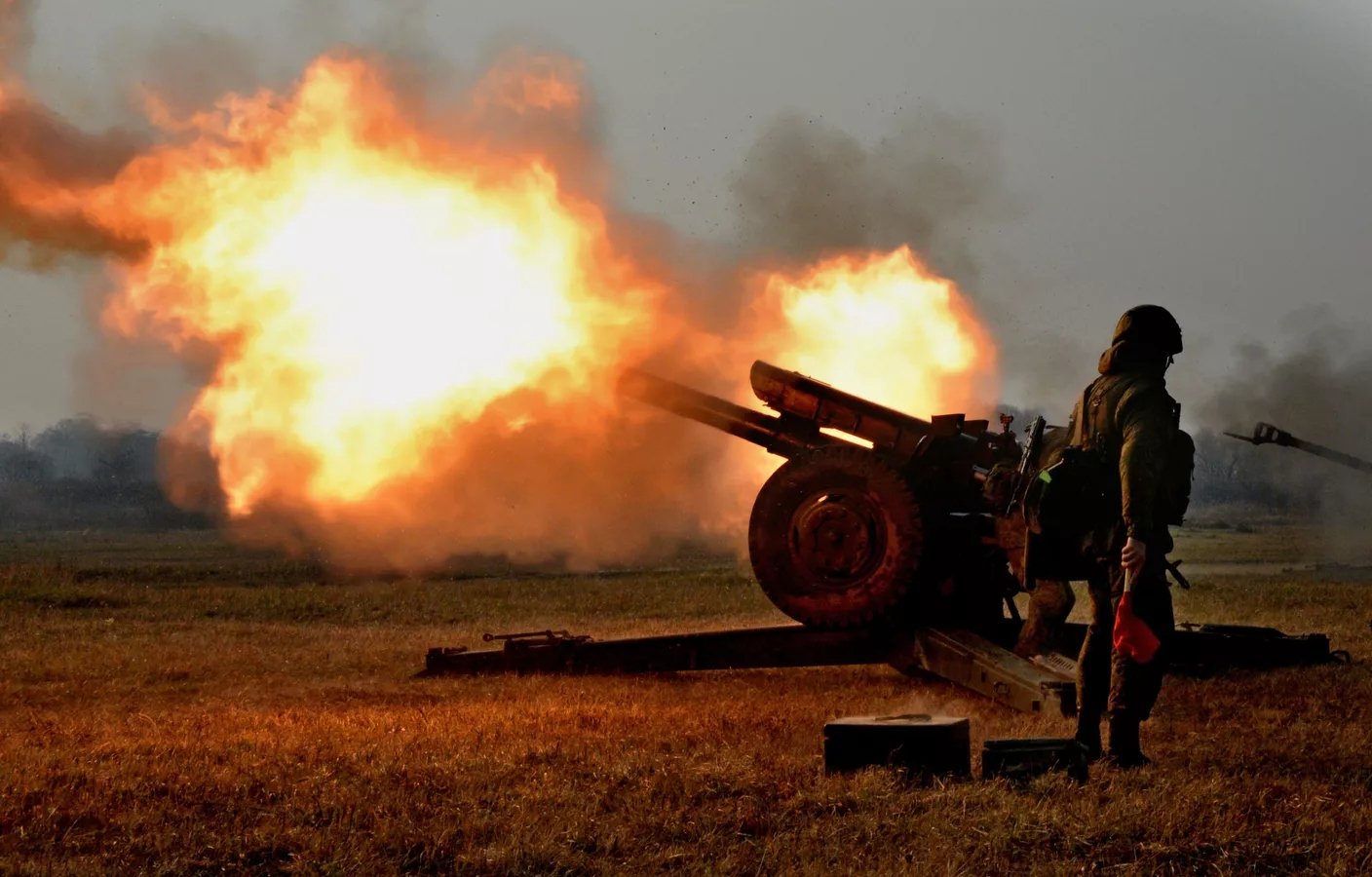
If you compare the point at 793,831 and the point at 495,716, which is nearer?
the point at 793,831

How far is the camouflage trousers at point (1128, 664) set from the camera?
768 cm

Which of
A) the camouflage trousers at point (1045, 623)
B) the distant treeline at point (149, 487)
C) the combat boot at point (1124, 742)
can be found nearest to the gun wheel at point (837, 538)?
the camouflage trousers at point (1045, 623)

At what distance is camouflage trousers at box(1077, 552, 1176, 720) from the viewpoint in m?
7.68

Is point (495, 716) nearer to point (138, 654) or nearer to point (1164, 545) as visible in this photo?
point (1164, 545)

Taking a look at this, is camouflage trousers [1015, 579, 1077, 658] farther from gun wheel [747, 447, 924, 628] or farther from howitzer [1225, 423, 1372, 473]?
howitzer [1225, 423, 1372, 473]

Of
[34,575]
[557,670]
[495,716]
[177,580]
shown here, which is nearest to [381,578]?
[177,580]

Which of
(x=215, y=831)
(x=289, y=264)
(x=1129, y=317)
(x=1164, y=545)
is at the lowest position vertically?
(x=215, y=831)

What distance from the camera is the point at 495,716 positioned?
9.84m

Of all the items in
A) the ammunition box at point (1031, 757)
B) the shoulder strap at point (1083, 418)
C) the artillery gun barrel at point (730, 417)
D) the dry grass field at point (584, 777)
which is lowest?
the dry grass field at point (584, 777)

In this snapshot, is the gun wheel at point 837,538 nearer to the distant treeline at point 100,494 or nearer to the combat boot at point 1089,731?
the combat boot at point 1089,731

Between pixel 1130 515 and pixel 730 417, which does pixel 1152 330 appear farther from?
pixel 730 417

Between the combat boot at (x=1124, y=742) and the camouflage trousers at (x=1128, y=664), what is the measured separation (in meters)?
0.03

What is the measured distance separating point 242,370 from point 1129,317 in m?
12.1

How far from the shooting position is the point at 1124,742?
7.71m
